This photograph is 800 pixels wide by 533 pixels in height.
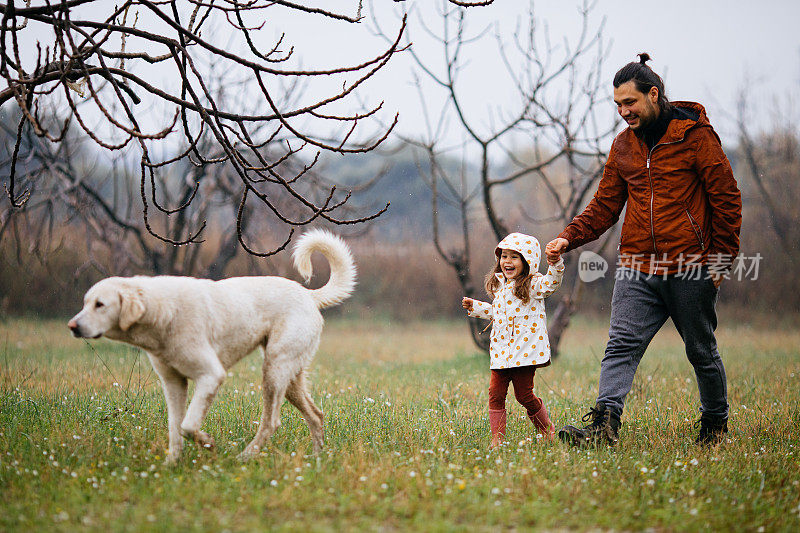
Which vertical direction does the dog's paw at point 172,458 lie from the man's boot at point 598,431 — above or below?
below

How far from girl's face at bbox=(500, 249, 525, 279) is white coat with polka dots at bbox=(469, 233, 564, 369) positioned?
0.19 feet

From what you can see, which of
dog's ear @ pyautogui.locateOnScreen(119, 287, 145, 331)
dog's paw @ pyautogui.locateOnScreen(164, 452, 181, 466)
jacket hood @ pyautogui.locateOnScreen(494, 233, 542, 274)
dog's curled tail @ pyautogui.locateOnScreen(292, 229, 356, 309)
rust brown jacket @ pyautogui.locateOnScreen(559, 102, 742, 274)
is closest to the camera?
dog's ear @ pyautogui.locateOnScreen(119, 287, 145, 331)

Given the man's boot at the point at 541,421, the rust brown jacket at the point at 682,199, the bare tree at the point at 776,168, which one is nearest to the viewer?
the rust brown jacket at the point at 682,199

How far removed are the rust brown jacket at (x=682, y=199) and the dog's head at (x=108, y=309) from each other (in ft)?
10.1

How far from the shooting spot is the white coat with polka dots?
464 centimetres

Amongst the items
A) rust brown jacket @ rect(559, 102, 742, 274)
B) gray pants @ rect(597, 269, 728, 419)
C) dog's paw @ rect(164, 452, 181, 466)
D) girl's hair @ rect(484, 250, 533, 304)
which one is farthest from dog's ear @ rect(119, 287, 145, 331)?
rust brown jacket @ rect(559, 102, 742, 274)

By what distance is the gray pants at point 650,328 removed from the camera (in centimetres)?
452

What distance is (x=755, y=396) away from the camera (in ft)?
22.5

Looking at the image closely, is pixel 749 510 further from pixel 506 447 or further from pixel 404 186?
pixel 404 186

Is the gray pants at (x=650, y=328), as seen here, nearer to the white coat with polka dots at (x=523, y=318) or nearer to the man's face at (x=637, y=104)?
the white coat with polka dots at (x=523, y=318)

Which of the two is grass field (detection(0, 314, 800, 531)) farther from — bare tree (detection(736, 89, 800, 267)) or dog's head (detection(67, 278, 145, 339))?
bare tree (detection(736, 89, 800, 267))

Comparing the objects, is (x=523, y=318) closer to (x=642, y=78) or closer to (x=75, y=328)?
(x=642, y=78)

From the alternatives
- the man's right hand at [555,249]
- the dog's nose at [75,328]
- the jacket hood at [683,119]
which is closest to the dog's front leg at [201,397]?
the dog's nose at [75,328]

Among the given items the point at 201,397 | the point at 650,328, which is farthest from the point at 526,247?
the point at 201,397
